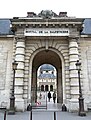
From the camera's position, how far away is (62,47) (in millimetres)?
16594

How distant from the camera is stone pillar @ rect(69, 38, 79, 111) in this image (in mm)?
14573

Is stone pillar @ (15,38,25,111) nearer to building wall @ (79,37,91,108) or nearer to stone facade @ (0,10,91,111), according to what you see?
stone facade @ (0,10,91,111)

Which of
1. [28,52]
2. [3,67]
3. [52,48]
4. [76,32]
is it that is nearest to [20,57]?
[28,52]

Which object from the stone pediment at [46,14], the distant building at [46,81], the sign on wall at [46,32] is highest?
the stone pediment at [46,14]

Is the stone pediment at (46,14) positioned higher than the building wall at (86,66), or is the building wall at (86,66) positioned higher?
the stone pediment at (46,14)

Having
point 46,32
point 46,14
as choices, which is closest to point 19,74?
point 46,32

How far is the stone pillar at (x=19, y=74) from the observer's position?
48.0 feet

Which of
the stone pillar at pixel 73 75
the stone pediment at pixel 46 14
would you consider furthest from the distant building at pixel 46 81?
the stone pillar at pixel 73 75

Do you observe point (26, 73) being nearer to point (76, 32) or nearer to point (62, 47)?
point (62, 47)

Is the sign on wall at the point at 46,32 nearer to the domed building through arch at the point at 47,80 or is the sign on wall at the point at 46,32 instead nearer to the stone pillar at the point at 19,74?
the stone pillar at the point at 19,74

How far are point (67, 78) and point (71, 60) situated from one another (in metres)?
1.67

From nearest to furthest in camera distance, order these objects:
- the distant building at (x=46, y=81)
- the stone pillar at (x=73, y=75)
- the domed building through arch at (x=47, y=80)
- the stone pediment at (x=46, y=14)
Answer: the stone pillar at (x=73, y=75)
the stone pediment at (x=46, y=14)
the domed building through arch at (x=47, y=80)
the distant building at (x=46, y=81)

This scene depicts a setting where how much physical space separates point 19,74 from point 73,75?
4778mm

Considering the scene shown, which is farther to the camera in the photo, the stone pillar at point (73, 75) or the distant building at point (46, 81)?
the distant building at point (46, 81)
